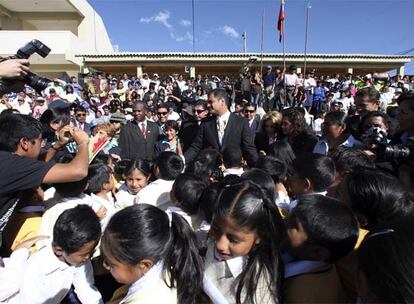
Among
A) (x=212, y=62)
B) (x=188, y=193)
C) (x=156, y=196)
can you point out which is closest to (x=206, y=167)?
(x=156, y=196)

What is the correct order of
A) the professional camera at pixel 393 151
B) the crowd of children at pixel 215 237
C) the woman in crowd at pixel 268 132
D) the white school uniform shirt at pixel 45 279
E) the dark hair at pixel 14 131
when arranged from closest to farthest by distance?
1. the crowd of children at pixel 215 237
2. the white school uniform shirt at pixel 45 279
3. the dark hair at pixel 14 131
4. the professional camera at pixel 393 151
5. the woman in crowd at pixel 268 132

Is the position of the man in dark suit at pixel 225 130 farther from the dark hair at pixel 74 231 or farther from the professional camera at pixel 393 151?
the dark hair at pixel 74 231

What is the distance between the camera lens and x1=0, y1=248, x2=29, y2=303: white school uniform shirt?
1669 mm

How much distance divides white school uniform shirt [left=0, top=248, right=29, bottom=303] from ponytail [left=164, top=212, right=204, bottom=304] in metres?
0.81

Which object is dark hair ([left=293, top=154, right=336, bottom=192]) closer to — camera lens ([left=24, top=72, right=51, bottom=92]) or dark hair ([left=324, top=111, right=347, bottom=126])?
dark hair ([left=324, top=111, right=347, bottom=126])

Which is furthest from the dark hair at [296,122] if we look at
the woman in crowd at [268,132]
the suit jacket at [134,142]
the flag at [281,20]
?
the flag at [281,20]

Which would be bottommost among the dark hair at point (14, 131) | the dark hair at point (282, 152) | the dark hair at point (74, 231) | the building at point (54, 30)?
the dark hair at point (74, 231)

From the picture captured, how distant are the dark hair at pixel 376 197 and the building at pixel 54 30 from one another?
18.9 meters

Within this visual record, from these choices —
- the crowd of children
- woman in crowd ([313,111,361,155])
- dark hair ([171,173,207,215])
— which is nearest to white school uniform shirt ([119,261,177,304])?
the crowd of children

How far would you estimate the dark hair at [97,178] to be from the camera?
99.7 inches

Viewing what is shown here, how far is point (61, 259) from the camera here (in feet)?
5.81

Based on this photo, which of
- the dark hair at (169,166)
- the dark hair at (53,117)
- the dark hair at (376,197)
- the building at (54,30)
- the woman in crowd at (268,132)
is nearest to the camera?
the dark hair at (376,197)

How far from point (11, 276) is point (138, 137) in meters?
3.08

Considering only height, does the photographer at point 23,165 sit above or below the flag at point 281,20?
below
